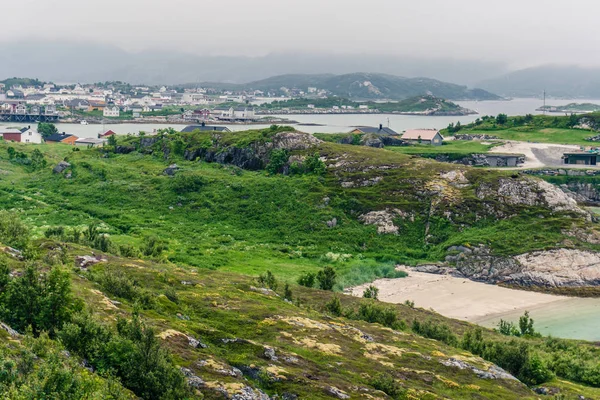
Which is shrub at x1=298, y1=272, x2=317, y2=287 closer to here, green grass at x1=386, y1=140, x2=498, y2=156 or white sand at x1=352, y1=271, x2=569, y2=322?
white sand at x1=352, y1=271, x2=569, y2=322

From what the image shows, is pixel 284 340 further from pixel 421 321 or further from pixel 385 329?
pixel 421 321

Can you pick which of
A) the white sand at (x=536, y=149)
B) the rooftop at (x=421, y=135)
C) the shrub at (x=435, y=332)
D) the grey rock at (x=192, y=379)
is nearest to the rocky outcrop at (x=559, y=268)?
the shrub at (x=435, y=332)

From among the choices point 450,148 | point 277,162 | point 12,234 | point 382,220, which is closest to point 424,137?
point 450,148

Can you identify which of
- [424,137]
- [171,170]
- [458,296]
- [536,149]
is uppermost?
[424,137]

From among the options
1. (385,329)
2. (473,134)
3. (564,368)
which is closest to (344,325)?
(385,329)

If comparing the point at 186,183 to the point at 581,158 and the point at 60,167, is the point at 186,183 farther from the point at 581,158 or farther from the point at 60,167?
the point at 581,158

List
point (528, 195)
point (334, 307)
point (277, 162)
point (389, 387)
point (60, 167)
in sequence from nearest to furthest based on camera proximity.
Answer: point (389, 387) < point (334, 307) < point (528, 195) < point (277, 162) < point (60, 167)
